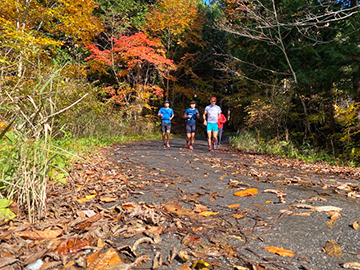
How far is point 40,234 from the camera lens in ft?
6.16

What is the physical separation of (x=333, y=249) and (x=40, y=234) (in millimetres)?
2177

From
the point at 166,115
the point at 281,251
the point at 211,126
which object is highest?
the point at 166,115

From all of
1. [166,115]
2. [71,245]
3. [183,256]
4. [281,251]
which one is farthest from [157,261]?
[166,115]

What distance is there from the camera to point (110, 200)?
110 inches

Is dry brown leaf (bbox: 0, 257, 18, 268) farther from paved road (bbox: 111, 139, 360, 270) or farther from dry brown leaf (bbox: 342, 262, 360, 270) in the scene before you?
dry brown leaf (bbox: 342, 262, 360, 270)

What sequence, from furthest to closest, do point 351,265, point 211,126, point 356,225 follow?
point 211,126
point 356,225
point 351,265

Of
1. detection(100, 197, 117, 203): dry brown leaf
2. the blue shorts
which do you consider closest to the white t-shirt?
the blue shorts

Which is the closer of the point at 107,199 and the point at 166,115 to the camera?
the point at 107,199

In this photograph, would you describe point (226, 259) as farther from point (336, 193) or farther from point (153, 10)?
point (153, 10)

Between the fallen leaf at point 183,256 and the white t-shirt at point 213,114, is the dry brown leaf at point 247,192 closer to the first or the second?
the fallen leaf at point 183,256

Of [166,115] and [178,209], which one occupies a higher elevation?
[166,115]

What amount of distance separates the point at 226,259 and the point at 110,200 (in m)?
1.53

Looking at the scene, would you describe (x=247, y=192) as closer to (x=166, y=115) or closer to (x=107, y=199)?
(x=107, y=199)

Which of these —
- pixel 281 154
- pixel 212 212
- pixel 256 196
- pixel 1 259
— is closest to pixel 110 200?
pixel 212 212
